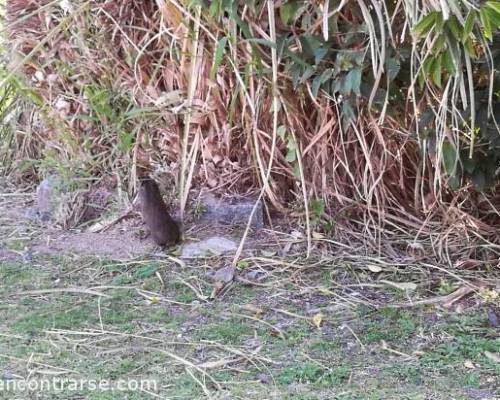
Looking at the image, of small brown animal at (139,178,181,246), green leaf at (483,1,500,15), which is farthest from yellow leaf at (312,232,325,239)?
green leaf at (483,1,500,15)

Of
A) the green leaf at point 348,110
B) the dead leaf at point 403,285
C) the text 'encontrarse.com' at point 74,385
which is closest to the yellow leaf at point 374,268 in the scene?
the dead leaf at point 403,285

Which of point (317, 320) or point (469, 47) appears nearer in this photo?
point (469, 47)

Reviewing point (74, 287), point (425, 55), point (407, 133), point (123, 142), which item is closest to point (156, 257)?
point (74, 287)

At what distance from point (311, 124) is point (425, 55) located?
0.48 metres

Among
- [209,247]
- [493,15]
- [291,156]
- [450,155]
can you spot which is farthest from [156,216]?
[493,15]

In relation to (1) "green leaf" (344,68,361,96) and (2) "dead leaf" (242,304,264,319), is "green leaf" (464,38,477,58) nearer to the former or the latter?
(1) "green leaf" (344,68,361,96)

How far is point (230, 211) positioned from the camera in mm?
2045

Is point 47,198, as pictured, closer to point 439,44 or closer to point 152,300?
point 152,300

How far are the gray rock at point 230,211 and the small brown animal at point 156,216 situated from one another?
0.13 m

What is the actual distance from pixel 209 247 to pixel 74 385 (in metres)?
0.68

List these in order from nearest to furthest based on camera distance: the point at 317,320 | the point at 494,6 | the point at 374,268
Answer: the point at 494,6
the point at 317,320
the point at 374,268

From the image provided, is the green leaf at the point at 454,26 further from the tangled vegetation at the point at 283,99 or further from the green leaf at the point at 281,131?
the green leaf at the point at 281,131

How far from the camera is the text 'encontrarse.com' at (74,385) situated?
1.32 meters

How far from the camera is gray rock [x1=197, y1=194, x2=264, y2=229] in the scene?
2020 mm
